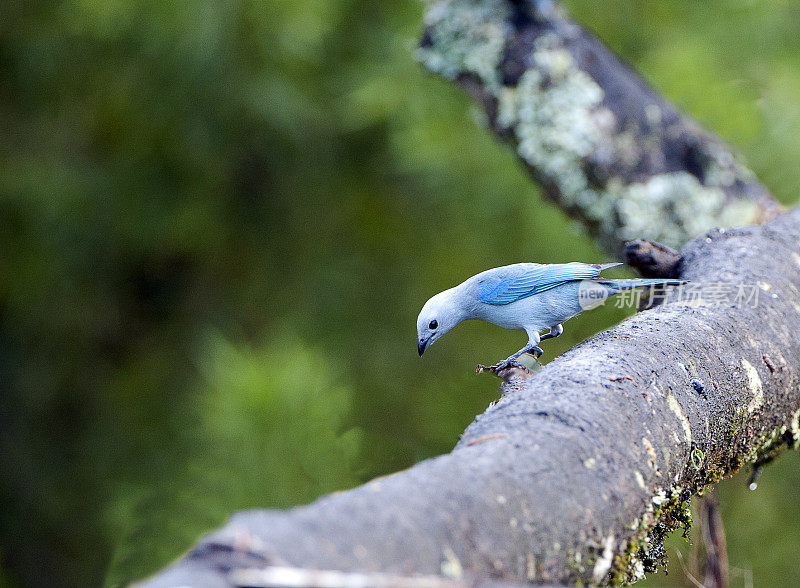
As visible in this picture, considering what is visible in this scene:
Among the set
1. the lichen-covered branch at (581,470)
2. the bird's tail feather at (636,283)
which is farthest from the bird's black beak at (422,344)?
the lichen-covered branch at (581,470)

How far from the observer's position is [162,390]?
16.8ft

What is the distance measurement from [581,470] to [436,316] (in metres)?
1.55

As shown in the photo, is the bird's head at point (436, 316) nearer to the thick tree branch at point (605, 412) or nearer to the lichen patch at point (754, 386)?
the thick tree branch at point (605, 412)

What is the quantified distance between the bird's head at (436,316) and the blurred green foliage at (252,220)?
0.52 m

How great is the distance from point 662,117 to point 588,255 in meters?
1.02

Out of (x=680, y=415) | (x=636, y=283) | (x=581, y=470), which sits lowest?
(x=581, y=470)

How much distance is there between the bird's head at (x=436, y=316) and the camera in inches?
107

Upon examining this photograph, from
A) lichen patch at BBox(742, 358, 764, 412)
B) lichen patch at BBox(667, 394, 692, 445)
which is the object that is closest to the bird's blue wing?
lichen patch at BBox(742, 358, 764, 412)

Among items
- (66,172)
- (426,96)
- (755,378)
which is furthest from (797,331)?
(66,172)

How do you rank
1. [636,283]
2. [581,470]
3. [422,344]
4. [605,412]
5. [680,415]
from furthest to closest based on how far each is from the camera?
1. [422,344]
2. [636,283]
3. [680,415]
4. [605,412]
5. [581,470]

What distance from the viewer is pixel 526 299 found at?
2631 millimetres

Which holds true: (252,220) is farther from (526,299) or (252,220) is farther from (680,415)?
(680,415)

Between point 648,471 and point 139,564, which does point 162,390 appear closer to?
point 139,564

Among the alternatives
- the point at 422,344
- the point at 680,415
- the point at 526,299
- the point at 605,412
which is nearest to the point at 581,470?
the point at 605,412
